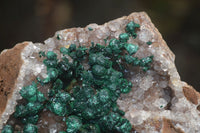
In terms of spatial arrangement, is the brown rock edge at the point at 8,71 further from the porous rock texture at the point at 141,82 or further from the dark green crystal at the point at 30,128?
the dark green crystal at the point at 30,128

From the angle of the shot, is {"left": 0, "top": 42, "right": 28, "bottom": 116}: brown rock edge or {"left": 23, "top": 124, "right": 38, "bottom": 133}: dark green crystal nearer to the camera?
{"left": 23, "top": 124, "right": 38, "bottom": 133}: dark green crystal

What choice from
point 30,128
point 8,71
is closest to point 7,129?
point 30,128

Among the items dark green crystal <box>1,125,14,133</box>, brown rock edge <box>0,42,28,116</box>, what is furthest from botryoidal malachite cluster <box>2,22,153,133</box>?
brown rock edge <box>0,42,28,116</box>

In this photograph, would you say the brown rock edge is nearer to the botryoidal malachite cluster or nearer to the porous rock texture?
the porous rock texture

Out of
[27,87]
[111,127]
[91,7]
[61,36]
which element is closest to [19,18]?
[91,7]

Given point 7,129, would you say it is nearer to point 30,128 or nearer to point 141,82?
point 30,128

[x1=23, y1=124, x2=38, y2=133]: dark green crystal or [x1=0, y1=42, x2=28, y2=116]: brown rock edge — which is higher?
[x1=0, y1=42, x2=28, y2=116]: brown rock edge

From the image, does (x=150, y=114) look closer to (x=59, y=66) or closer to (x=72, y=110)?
(x=72, y=110)
